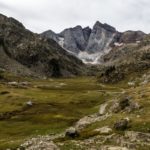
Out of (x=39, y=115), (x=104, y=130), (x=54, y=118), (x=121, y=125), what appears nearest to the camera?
(x=121, y=125)

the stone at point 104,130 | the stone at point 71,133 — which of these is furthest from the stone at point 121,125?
the stone at point 71,133

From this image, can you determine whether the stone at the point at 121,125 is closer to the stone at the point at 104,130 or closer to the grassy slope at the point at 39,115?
the stone at the point at 104,130

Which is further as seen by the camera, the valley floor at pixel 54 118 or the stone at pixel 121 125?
the stone at pixel 121 125

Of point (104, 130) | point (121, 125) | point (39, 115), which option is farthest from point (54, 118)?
point (121, 125)

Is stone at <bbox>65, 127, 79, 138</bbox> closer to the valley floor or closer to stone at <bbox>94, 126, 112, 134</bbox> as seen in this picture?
the valley floor

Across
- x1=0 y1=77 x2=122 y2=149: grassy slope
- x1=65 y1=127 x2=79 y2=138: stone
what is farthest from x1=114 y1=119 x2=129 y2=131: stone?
x1=0 y1=77 x2=122 y2=149: grassy slope

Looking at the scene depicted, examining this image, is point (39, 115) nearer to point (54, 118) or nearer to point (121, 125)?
point (54, 118)

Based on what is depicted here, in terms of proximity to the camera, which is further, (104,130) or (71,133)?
(104,130)

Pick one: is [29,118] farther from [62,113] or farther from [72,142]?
[72,142]

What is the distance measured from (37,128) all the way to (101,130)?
32.8 m

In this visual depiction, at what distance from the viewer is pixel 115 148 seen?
61281 mm

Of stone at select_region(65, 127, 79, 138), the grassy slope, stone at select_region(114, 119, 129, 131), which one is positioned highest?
stone at select_region(114, 119, 129, 131)

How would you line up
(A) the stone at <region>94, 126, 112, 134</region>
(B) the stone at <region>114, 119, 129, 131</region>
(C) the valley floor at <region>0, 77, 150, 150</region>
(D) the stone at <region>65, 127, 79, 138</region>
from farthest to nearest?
(B) the stone at <region>114, 119, 129, 131</region>, (D) the stone at <region>65, 127, 79, 138</region>, (A) the stone at <region>94, 126, 112, 134</region>, (C) the valley floor at <region>0, 77, 150, 150</region>

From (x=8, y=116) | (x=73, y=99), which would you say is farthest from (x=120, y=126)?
(x=73, y=99)
